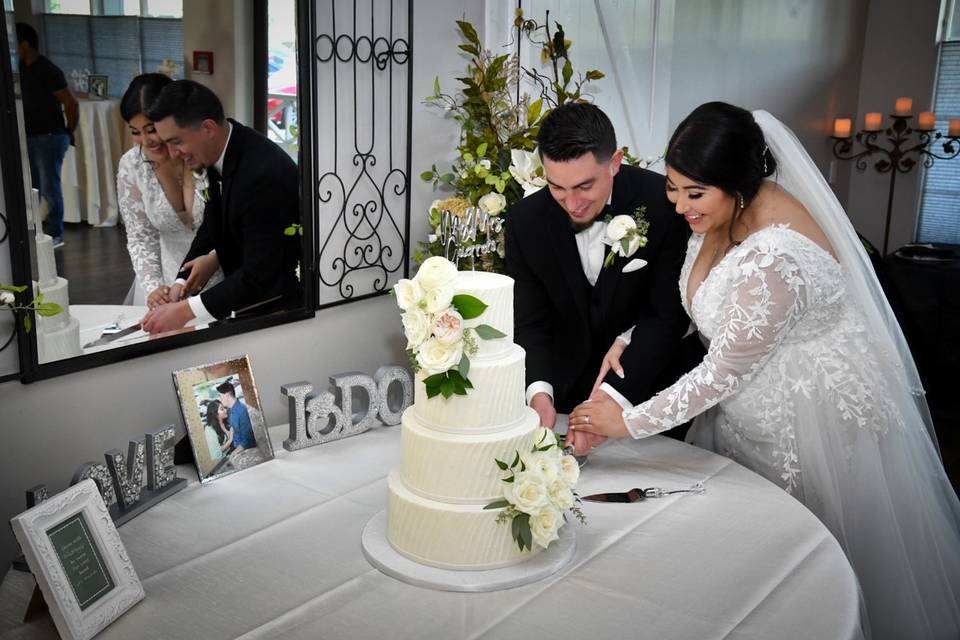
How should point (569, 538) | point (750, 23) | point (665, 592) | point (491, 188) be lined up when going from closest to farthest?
1. point (665, 592)
2. point (569, 538)
3. point (491, 188)
4. point (750, 23)

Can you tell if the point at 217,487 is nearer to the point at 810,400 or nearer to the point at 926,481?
the point at 810,400

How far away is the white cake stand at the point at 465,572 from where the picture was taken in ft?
5.18

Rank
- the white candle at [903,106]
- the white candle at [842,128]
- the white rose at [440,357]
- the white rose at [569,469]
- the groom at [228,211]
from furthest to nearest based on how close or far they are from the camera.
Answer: the white candle at [842,128] < the white candle at [903,106] < the groom at [228,211] < the white rose at [569,469] < the white rose at [440,357]

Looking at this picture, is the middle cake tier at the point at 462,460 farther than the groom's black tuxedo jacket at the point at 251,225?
No

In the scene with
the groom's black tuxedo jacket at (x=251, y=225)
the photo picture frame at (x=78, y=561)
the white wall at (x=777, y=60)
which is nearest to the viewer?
the photo picture frame at (x=78, y=561)

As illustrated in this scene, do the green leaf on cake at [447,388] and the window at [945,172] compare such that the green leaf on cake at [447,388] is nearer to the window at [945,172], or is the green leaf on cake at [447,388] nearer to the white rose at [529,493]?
the white rose at [529,493]

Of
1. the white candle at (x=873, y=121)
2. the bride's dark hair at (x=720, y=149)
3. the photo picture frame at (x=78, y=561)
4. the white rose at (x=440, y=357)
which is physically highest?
the white candle at (x=873, y=121)

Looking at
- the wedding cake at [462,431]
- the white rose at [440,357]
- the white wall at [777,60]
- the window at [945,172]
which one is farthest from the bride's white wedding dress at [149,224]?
Result: the window at [945,172]

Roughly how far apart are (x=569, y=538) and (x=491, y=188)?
1.40 metres

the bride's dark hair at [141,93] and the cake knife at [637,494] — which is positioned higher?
the bride's dark hair at [141,93]

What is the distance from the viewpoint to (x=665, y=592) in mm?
1573

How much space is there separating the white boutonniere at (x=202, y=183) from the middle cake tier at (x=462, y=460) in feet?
2.91

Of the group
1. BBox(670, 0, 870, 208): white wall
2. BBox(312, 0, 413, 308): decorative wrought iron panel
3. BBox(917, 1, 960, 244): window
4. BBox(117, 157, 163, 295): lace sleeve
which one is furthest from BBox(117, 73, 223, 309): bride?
BBox(917, 1, 960, 244): window

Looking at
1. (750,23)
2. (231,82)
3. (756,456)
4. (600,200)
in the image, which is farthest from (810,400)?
(750,23)
